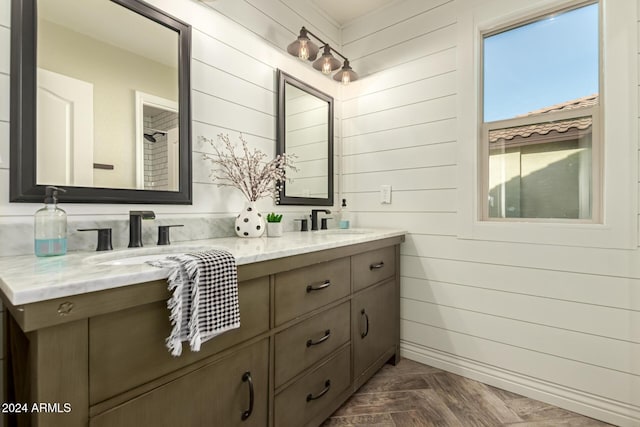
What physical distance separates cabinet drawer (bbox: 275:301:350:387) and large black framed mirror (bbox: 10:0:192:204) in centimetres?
82

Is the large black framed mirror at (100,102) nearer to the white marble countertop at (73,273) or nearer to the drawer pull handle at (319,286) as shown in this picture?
the white marble countertop at (73,273)

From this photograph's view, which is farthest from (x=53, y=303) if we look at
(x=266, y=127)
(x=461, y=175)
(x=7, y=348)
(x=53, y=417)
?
(x=461, y=175)

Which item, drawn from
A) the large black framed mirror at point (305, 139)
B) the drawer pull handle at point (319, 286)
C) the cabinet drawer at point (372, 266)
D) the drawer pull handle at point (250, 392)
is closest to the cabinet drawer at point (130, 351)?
the drawer pull handle at point (250, 392)

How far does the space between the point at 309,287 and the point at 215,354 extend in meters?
0.47

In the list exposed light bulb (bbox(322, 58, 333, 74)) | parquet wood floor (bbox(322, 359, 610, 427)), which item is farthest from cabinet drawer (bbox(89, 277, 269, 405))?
exposed light bulb (bbox(322, 58, 333, 74))

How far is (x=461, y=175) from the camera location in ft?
6.41

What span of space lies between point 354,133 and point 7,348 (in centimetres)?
224

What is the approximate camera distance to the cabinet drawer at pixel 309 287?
3.84 ft

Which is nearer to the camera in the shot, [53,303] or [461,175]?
[53,303]

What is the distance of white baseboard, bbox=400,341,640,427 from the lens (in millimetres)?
1521

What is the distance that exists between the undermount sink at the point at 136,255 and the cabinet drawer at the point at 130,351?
11.5 inches

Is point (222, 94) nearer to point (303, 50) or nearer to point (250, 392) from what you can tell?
point (303, 50)

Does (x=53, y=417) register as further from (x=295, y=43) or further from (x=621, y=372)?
(x=621, y=372)

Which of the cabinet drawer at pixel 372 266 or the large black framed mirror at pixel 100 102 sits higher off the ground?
the large black framed mirror at pixel 100 102
